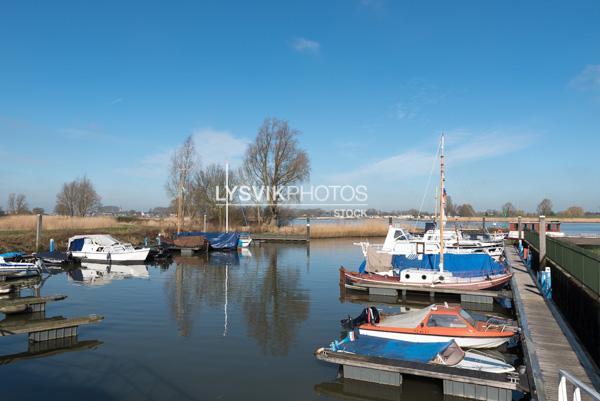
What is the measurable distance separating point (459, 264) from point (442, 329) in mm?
12685

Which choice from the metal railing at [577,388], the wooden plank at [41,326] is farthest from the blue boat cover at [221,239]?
the metal railing at [577,388]

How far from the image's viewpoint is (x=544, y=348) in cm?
1149

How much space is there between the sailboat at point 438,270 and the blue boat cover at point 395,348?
11.5m

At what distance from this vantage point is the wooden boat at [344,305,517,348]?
12.9 meters

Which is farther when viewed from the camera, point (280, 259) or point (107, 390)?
point (280, 259)

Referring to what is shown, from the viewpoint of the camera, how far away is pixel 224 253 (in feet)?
148

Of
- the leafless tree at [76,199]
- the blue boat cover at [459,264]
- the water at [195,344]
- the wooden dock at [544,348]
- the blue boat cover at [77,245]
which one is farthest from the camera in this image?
the leafless tree at [76,199]

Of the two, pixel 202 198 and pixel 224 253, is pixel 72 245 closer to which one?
pixel 224 253

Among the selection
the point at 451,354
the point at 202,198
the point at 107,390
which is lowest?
the point at 107,390

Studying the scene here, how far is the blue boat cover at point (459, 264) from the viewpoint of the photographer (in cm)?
2367

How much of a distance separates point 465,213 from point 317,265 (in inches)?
3844

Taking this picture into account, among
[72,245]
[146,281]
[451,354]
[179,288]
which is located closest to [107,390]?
[451,354]

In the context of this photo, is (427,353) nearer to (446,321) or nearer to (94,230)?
(446,321)

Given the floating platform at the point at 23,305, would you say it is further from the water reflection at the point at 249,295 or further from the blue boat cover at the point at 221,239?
the blue boat cover at the point at 221,239
